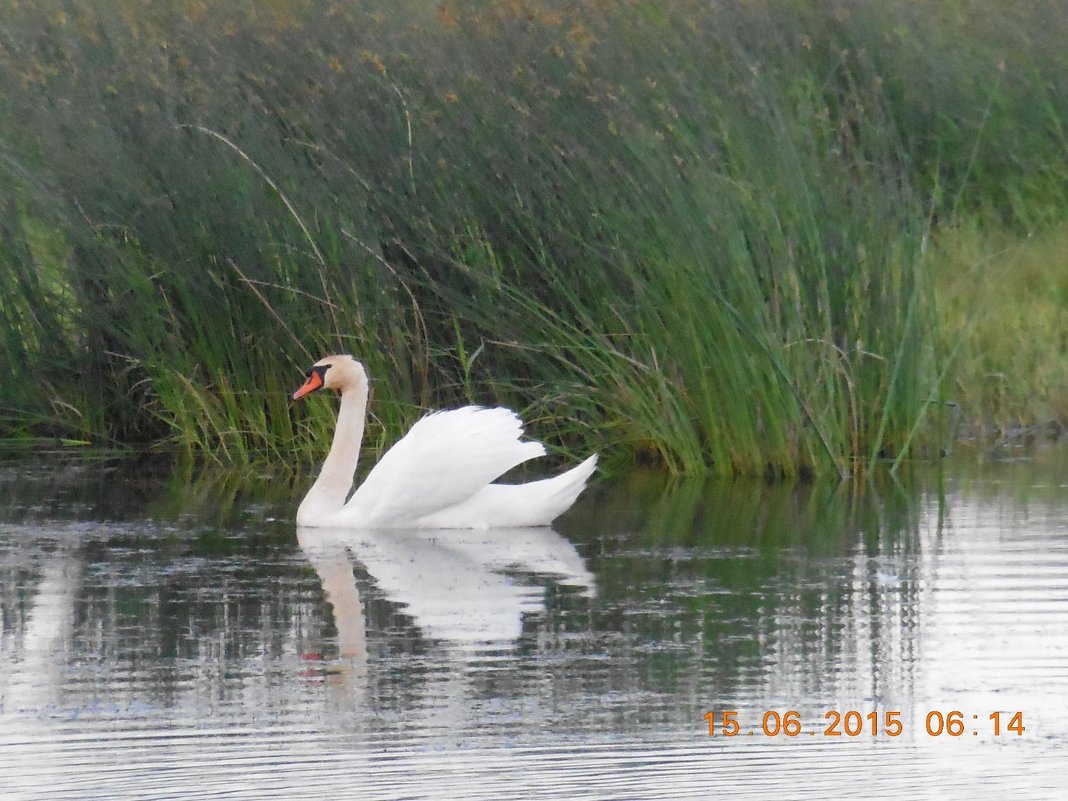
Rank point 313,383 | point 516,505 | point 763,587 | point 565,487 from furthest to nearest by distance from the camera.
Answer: point 313,383 < point 516,505 < point 565,487 < point 763,587

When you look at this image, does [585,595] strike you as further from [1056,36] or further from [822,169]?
[1056,36]

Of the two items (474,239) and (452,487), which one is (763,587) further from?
(474,239)

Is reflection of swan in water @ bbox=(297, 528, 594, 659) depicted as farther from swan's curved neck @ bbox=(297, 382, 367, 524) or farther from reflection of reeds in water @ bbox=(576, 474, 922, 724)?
reflection of reeds in water @ bbox=(576, 474, 922, 724)

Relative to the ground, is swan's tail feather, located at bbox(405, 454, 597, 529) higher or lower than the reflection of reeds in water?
higher

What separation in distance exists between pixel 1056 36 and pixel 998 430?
4.68m

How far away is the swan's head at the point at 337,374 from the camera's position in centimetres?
919

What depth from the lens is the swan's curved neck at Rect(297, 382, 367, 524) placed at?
860 cm

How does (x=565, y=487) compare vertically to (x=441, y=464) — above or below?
below

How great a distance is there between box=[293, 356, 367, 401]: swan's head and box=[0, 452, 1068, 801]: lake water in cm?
54
